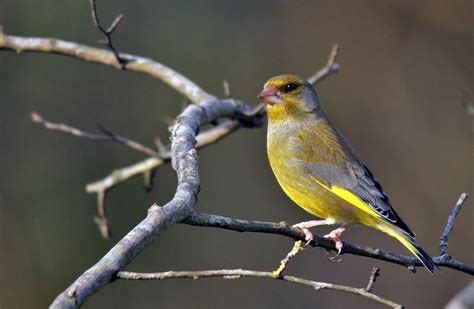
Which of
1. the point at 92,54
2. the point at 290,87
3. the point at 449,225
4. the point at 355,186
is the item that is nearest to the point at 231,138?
the point at 92,54

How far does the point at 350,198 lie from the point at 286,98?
2.94 feet

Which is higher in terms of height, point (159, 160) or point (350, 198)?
point (159, 160)

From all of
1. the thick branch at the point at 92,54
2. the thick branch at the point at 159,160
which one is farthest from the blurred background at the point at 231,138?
the thick branch at the point at 92,54

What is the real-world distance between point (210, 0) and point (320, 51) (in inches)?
71.9

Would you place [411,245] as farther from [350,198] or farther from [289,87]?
[289,87]

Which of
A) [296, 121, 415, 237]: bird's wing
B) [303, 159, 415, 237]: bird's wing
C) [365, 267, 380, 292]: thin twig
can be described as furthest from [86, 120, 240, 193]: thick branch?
[365, 267, 380, 292]: thin twig

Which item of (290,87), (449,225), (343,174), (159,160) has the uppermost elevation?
(290,87)

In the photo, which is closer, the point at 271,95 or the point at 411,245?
the point at 411,245

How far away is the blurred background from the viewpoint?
8125 millimetres

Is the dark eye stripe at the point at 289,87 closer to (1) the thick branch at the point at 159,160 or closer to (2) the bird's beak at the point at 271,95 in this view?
(2) the bird's beak at the point at 271,95

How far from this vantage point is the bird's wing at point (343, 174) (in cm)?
463

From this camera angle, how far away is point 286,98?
16.9 ft

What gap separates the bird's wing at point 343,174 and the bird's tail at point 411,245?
0.05 metres

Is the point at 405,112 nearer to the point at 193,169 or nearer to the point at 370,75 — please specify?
the point at 370,75
